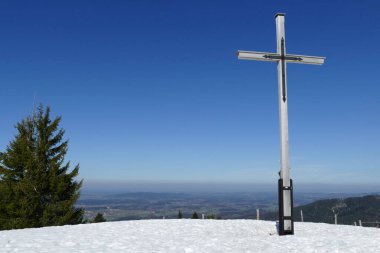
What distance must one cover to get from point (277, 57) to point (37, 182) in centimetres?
2264

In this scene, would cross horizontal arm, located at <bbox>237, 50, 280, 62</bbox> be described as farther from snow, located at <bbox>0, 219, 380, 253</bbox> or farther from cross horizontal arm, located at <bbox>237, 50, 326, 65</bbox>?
snow, located at <bbox>0, 219, 380, 253</bbox>

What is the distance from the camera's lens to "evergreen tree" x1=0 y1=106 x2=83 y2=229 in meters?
29.2

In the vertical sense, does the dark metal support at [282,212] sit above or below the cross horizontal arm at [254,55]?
below

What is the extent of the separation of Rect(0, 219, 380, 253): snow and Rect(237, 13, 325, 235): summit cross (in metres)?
0.69

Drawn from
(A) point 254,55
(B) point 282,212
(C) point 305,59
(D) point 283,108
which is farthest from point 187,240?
(C) point 305,59

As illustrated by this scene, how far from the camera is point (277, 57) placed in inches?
552

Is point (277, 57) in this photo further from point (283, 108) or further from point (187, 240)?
point (187, 240)

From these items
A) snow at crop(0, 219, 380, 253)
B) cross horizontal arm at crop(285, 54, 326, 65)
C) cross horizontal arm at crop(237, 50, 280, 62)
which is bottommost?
snow at crop(0, 219, 380, 253)

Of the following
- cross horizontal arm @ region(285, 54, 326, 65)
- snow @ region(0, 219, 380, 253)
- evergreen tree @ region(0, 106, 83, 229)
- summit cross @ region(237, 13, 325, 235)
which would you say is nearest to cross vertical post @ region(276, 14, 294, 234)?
summit cross @ region(237, 13, 325, 235)

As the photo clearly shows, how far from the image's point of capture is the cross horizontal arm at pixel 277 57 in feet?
44.5

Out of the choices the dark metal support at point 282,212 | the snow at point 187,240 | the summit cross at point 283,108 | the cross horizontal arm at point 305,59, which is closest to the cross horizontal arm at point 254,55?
the summit cross at point 283,108

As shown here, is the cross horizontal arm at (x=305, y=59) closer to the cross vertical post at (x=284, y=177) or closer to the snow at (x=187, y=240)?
the cross vertical post at (x=284, y=177)

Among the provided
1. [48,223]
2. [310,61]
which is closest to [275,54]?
[310,61]

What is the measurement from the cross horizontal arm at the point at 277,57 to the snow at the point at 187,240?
6052 millimetres
